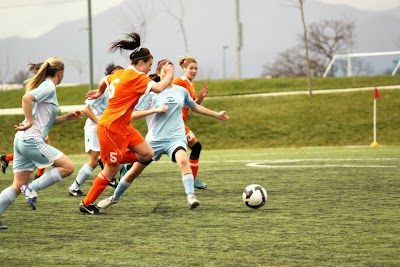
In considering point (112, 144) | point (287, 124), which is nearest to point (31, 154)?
point (112, 144)

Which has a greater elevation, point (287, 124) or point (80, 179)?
point (80, 179)

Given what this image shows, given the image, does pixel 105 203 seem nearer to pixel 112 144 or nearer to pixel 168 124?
pixel 112 144

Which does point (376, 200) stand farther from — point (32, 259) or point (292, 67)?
point (292, 67)


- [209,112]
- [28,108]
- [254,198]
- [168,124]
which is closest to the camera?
[28,108]

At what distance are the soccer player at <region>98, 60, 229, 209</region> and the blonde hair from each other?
1.61m

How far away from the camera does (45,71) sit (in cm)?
977

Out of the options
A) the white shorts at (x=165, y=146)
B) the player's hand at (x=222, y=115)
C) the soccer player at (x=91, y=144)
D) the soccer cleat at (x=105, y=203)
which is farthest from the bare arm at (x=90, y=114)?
the soccer cleat at (x=105, y=203)

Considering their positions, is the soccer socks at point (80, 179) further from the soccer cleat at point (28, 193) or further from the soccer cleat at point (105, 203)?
the soccer cleat at point (28, 193)

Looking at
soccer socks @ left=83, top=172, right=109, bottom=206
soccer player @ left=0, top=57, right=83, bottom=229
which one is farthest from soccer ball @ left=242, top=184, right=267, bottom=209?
Result: soccer player @ left=0, top=57, right=83, bottom=229

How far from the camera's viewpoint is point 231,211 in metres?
10.8

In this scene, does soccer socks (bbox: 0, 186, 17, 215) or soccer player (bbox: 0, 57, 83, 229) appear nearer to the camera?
soccer socks (bbox: 0, 186, 17, 215)

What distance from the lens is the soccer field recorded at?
7.50 meters

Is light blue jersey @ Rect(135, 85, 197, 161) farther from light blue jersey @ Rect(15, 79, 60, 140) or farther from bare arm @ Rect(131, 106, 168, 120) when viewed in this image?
light blue jersey @ Rect(15, 79, 60, 140)

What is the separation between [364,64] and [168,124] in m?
48.2
